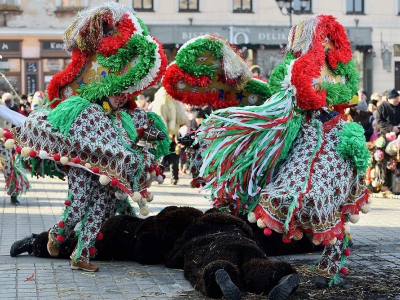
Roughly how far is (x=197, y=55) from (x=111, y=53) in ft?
4.62

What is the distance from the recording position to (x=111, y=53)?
6789 millimetres

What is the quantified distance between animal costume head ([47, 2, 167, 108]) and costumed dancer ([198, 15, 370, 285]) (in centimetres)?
107

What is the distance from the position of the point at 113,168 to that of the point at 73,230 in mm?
928

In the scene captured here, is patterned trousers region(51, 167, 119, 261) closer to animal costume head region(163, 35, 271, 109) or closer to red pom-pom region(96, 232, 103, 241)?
red pom-pom region(96, 232, 103, 241)

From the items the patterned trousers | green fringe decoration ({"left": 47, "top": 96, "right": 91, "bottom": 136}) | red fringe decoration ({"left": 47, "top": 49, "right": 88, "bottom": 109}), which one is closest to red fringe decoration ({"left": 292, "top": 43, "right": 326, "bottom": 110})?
green fringe decoration ({"left": 47, "top": 96, "right": 91, "bottom": 136})

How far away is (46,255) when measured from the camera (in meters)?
7.24

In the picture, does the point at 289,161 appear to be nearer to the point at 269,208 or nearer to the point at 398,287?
the point at 269,208

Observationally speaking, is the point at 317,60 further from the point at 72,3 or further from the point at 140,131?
the point at 72,3

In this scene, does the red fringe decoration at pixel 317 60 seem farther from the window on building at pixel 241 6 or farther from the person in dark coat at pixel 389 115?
the window on building at pixel 241 6

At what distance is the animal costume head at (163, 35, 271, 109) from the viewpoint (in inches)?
313

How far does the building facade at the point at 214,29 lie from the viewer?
27.2 m

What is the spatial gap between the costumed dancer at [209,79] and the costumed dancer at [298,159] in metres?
1.88

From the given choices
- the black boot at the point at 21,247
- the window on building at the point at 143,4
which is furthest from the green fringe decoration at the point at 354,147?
the window on building at the point at 143,4

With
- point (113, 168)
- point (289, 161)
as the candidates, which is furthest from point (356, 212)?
point (113, 168)
